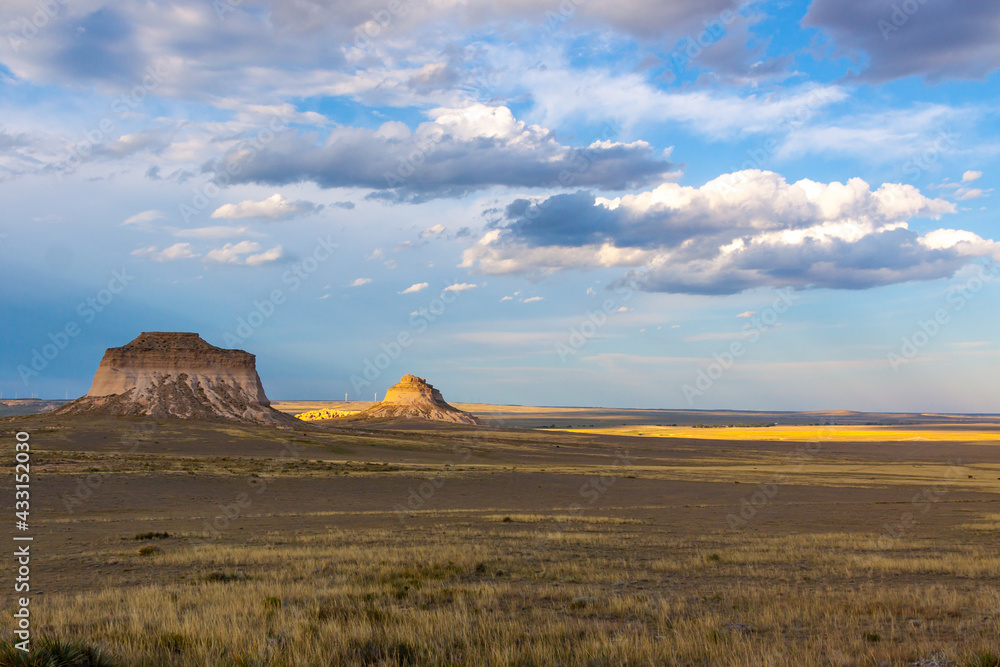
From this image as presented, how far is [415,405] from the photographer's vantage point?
5999 inches

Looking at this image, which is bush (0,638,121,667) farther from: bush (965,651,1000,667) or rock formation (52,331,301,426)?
rock formation (52,331,301,426)

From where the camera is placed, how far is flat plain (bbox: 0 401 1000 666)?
23.4 feet

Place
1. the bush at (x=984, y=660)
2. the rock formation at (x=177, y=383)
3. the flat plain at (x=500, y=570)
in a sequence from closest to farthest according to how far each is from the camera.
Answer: the bush at (x=984, y=660) → the flat plain at (x=500, y=570) → the rock formation at (x=177, y=383)

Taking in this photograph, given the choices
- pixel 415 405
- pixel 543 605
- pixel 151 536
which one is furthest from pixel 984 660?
pixel 415 405

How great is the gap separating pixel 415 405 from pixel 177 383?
238ft

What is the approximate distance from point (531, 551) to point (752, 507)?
1683 cm

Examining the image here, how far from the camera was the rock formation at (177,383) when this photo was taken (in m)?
80.0

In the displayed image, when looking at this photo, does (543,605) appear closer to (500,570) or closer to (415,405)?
(500,570)

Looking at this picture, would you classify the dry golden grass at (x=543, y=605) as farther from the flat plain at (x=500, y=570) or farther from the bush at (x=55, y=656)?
the bush at (x=55, y=656)

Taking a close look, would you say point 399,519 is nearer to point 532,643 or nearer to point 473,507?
point 473,507

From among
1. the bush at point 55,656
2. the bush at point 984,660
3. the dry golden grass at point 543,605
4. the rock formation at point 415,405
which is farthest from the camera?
the rock formation at point 415,405

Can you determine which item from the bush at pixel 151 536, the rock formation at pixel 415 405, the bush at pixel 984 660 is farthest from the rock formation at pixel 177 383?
the bush at pixel 984 660

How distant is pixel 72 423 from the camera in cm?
6675

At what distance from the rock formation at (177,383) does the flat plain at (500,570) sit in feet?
141
